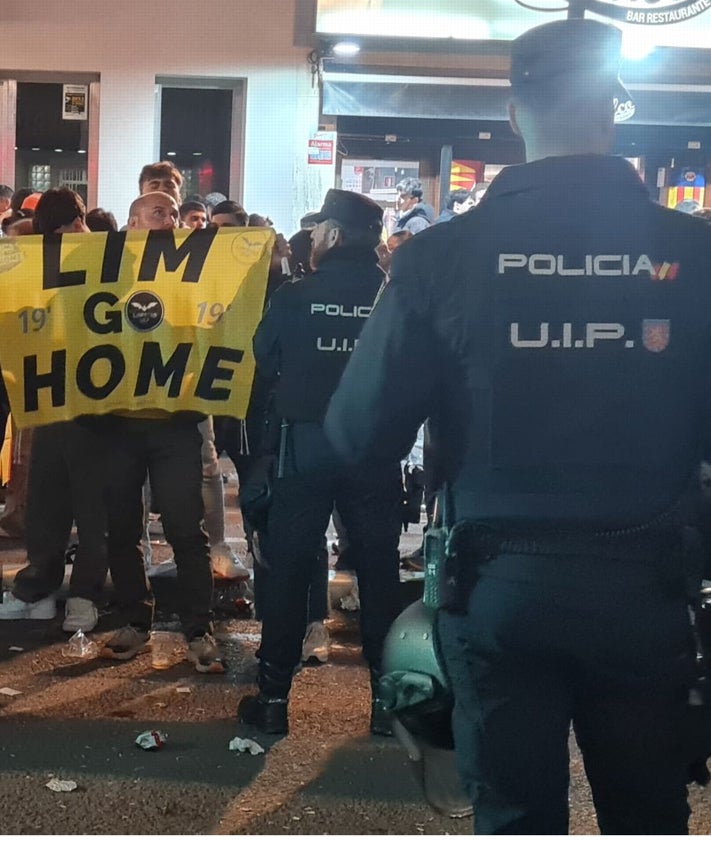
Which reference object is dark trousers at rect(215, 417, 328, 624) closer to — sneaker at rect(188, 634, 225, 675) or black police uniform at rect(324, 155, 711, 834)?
sneaker at rect(188, 634, 225, 675)

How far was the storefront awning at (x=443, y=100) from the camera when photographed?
407 inches

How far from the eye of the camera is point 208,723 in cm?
424

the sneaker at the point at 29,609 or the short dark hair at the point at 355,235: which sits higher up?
the short dark hair at the point at 355,235

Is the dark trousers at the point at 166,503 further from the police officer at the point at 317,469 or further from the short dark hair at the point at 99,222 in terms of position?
the short dark hair at the point at 99,222

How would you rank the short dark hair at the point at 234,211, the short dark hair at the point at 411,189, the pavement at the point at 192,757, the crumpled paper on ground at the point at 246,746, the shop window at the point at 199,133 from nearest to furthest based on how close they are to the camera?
1. the pavement at the point at 192,757
2. the crumpled paper on ground at the point at 246,746
3. the short dark hair at the point at 234,211
4. the short dark hair at the point at 411,189
5. the shop window at the point at 199,133

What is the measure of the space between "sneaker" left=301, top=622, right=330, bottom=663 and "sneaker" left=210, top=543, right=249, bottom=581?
0.95 m

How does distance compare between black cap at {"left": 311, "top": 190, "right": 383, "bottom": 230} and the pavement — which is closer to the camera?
the pavement

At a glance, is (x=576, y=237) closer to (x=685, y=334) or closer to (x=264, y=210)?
(x=685, y=334)

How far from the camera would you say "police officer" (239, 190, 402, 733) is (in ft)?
13.3

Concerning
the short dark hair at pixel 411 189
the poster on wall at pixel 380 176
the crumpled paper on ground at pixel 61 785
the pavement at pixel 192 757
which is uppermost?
the poster on wall at pixel 380 176

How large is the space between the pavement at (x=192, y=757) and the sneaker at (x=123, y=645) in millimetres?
47

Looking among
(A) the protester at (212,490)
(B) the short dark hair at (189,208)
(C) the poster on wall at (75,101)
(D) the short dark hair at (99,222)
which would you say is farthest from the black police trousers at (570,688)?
(C) the poster on wall at (75,101)

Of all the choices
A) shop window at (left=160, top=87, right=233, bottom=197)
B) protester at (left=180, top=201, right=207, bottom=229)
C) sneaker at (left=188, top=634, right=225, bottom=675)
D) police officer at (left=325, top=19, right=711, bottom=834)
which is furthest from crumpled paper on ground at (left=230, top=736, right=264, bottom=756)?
shop window at (left=160, top=87, right=233, bottom=197)

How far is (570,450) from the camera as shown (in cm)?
191
